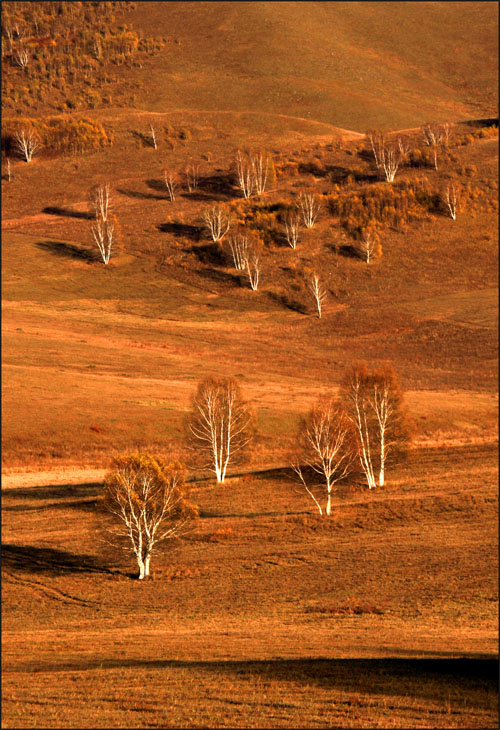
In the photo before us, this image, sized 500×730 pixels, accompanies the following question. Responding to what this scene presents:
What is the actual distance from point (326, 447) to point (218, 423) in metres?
Result: 11.8

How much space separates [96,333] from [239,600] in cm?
Answer: 7549

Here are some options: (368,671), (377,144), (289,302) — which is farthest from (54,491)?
(377,144)

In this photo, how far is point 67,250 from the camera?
14550cm

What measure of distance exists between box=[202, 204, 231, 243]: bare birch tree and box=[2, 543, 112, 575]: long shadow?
102846 mm

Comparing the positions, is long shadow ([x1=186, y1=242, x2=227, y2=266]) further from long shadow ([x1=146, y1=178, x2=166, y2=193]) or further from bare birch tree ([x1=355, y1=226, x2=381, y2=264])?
long shadow ([x1=146, y1=178, x2=166, y2=193])

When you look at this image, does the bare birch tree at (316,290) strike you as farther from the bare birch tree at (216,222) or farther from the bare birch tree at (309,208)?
the bare birch tree at (216,222)

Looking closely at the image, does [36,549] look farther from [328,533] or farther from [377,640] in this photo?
[377,640]

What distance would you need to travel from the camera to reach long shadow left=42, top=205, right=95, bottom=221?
162 m

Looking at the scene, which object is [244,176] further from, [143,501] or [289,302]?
[143,501]

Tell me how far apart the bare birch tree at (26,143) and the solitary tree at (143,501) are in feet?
528

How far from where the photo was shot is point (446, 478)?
57438 mm

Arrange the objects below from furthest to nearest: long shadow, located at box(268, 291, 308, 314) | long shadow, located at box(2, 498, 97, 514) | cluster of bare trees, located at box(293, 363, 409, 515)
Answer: long shadow, located at box(268, 291, 308, 314) → cluster of bare trees, located at box(293, 363, 409, 515) → long shadow, located at box(2, 498, 97, 514)

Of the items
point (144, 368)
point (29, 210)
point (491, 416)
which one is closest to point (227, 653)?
point (491, 416)

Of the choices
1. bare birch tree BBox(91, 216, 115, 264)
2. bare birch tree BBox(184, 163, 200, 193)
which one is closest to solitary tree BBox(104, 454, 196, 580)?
bare birch tree BBox(91, 216, 115, 264)
